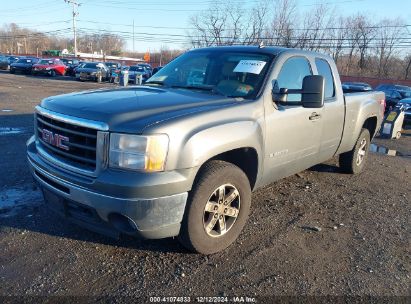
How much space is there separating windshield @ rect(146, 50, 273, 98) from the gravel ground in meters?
1.50

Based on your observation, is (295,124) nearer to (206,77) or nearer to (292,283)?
(206,77)

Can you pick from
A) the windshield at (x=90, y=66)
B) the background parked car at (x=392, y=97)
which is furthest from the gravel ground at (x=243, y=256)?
the windshield at (x=90, y=66)

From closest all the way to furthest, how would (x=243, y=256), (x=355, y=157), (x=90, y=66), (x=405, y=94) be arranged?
(x=243, y=256)
(x=355, y=157)
(x=405, y=94)
(x=90, y=66)

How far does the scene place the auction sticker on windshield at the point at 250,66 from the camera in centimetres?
397

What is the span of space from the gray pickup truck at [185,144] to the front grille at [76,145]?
0.01m

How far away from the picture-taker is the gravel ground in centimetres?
296

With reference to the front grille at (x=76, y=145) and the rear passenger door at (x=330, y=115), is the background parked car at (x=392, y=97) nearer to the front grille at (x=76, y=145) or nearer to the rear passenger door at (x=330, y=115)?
the rear passenger door at (x=330, y=115)

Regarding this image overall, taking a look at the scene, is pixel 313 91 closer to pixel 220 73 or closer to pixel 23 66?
pixel 220 73

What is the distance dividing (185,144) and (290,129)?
1598 millimetres

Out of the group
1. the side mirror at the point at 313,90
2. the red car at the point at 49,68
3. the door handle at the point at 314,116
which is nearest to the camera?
the side mirror at the point at 313,90

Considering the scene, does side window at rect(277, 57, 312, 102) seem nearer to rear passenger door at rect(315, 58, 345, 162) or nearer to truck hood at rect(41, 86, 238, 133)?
rear passenger door at rect(315, 58, 345, 162)

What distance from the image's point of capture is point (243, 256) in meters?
3.46

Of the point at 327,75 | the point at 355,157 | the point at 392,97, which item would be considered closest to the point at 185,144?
the point at 327,75

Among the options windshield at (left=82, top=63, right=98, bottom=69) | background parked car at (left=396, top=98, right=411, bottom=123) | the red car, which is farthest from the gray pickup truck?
the red car
